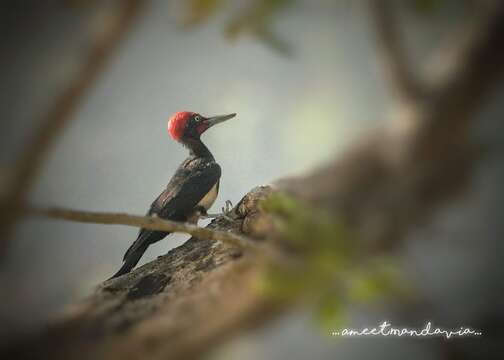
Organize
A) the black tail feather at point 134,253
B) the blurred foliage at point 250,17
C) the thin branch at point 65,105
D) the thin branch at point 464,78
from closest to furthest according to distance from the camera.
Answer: the thin branch at point 464,78 < the thin branch at point 65,105 < the blurred foliage at point 250,17 < the black tail feather at point 134,253

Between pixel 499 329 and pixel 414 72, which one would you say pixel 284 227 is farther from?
pixel 499 329

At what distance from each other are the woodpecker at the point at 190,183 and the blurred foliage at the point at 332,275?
58.4 inches

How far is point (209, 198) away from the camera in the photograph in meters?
2.44

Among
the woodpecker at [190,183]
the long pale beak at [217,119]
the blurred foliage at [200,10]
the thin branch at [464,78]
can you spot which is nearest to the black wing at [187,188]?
the woodpecker at [190,183]

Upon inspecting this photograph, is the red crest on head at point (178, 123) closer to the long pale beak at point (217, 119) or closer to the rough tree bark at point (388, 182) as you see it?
the long pale beak at point (217, 119)

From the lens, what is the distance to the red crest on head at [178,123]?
2.02m

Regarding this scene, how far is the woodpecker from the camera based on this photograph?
2.19 m

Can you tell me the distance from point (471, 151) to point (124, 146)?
4.69 ft

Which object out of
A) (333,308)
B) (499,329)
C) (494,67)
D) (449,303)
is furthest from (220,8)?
(499,329)

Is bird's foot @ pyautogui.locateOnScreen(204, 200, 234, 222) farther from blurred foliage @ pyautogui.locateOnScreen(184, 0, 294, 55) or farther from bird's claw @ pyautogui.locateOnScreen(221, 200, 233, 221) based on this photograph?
blurred foliage @ pyautogui.locateOnScreen(184, 0, 294, 55)

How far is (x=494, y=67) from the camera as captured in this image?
652 mm

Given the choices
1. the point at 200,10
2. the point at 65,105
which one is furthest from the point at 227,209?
the point at 65,105

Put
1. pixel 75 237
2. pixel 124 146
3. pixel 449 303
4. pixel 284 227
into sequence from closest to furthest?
pixel 284 227 < pixel 449 303 < pixel 75 237 < pixel 124 146

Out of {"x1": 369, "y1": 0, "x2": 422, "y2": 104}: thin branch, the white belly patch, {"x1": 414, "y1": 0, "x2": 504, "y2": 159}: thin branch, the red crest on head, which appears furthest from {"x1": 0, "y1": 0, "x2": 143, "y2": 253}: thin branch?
the white belly patch
